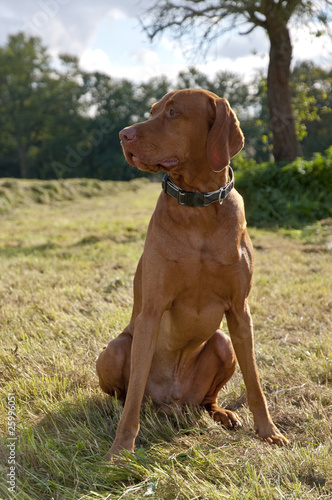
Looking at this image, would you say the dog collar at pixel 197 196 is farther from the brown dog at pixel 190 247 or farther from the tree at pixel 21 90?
the tree at pixel 21 90

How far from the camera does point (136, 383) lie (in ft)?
6.48

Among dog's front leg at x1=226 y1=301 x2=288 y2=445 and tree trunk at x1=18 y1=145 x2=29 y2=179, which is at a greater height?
tree trunk at x1=18 y1=145 x2=29 y2=179

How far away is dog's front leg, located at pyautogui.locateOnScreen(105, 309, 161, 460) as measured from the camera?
6.40ft

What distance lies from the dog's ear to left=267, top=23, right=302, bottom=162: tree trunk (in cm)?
915

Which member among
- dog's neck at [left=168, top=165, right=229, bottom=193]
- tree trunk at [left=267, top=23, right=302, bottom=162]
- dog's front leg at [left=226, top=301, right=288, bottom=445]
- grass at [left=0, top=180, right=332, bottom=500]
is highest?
tree trunk at [left=267, top=23, right=302, bottom=162]

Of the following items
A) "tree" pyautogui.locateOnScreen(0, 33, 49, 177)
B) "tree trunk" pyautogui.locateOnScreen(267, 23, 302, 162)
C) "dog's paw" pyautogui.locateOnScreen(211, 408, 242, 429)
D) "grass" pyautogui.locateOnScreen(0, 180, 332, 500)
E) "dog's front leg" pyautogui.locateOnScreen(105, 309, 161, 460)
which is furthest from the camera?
"tree" pyautogui.locateOnScreen(0, 33, 49, 177)

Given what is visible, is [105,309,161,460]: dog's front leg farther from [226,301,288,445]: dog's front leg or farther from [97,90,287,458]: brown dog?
[226,301,288,445]: dog's front leg

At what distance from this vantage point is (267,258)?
5.80m

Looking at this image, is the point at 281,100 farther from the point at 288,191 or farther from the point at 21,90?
the point at 21,90

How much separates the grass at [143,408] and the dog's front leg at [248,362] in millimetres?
95

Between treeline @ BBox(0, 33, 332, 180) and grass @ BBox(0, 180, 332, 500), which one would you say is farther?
treeline @ BBox(0, 33, 332, 180)

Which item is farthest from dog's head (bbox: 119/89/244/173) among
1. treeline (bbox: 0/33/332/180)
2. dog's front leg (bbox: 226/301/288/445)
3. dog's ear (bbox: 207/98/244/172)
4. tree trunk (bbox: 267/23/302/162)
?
treeline (bbox: 0/33/332/180)

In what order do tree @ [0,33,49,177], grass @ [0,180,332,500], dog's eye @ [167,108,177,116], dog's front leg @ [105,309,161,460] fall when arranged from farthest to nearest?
tree @ [0,33,49,177]
dog's eye @ [167,108,177,116]
dog's front leg @ [105,309,161,460]
grass @ [0,180,332,500]

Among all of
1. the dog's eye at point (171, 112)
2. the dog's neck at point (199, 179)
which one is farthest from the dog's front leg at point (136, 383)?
the dog's eye at point (171, 112)
